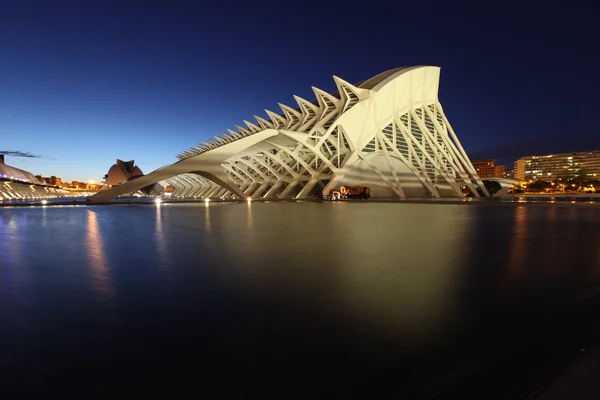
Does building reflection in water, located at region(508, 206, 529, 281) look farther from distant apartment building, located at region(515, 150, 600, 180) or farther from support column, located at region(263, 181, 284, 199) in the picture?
distant apartment building, located at region(515, 150, 600, 180)

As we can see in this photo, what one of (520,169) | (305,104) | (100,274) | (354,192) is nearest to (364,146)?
(354,192)

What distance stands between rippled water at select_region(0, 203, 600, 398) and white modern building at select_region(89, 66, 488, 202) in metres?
30.3

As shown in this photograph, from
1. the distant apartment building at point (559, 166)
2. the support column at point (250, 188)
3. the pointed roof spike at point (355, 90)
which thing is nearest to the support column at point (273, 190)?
the support column at point (250, 188)

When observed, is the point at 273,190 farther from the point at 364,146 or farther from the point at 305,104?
the point at 364,146

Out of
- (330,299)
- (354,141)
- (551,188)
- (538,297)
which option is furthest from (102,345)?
(551,188)

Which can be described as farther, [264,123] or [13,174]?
[13,174]

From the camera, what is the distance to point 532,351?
260cm

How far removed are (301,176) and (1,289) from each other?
4245 centimetres

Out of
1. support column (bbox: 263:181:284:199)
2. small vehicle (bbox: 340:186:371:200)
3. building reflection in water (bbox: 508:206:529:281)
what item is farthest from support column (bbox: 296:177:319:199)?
building reflection in water (bbox: 508:206:529:281)

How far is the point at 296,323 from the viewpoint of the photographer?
314 centimetres

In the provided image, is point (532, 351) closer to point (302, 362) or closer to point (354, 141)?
point (302, 362)

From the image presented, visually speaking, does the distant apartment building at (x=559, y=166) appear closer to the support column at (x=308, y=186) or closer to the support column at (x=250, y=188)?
the support column at (x=250, y=188)

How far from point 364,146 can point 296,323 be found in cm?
4341

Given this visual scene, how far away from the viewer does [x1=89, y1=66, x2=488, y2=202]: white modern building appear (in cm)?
4266
